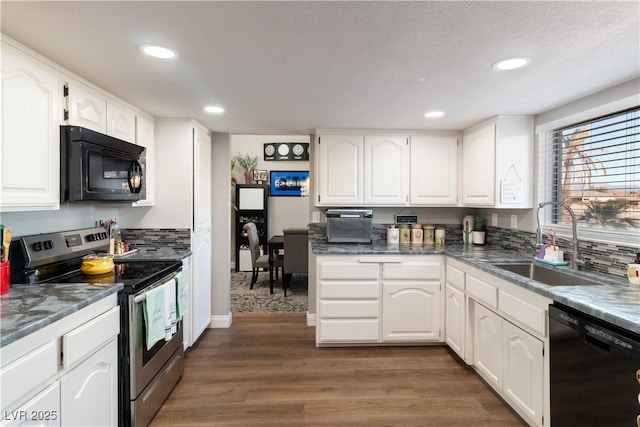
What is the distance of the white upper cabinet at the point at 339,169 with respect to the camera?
319cm

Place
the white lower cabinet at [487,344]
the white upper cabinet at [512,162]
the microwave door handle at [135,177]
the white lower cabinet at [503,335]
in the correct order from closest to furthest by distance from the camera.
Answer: the white lower cabinet at [503,335], the white lower cabinet at [487,344], the microwave door handle at [135,177], the white upper cabinet at [512,162]

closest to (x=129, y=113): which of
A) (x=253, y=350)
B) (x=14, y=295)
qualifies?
(x=14, y=295)

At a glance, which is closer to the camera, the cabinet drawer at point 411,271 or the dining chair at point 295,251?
the cabinet drawer at point 411,271

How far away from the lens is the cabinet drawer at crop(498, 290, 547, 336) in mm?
1717

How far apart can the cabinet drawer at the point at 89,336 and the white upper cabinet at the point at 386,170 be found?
2.27m

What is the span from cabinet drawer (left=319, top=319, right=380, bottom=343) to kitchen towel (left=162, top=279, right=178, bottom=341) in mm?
1256

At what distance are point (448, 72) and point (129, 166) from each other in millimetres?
2165

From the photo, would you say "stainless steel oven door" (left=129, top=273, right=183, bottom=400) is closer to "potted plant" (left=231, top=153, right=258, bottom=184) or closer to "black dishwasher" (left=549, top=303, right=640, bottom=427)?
"black dishwasher" (left=549, top=303, right=640, bottom=427)

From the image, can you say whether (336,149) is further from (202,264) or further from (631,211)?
(631,211)

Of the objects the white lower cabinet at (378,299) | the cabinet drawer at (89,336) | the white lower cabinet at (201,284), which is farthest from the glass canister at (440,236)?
the cabinet drawer at (89,336)

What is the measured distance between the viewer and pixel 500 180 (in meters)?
2.72

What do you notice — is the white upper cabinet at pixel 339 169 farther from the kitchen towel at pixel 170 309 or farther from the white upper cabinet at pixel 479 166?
the kitchen towel at pixel 170 309

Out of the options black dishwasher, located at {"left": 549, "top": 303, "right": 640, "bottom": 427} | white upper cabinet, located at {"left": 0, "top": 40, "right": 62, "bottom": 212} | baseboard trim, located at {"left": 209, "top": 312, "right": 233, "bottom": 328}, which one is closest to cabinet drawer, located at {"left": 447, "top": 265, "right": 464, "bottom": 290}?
black dishwasher, located at {"left": 549, "top": 303, "right": 640, "bottom": 427}

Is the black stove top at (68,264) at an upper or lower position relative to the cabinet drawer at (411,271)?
upper
